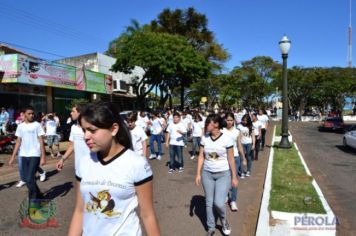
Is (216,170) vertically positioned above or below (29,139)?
below

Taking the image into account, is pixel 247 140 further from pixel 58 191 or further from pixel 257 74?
pixel 257 74

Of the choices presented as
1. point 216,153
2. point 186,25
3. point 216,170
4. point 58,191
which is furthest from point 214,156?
point 186,25

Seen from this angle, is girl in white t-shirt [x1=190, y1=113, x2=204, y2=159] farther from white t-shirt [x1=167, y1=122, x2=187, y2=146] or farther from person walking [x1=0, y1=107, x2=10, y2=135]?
person walking [x1=0, y1=107, x2=10, y2=135]

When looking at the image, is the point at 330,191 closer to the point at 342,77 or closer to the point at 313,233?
the point at 313,233

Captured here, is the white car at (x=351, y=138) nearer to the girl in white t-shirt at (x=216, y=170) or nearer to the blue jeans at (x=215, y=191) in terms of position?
the girl in white t-shirt at (x=216, y=170)

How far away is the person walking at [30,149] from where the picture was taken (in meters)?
6.74

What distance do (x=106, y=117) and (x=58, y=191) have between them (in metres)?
6.34

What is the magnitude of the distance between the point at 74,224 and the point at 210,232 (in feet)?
9.80

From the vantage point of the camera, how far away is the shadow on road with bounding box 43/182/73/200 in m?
7.74

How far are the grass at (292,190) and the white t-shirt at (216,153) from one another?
1.74m

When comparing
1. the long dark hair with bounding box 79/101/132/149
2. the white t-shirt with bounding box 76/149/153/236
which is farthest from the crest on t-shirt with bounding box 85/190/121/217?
the long dark hair with bounding box 79/101/132/149

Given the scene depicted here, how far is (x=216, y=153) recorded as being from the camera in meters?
5.38

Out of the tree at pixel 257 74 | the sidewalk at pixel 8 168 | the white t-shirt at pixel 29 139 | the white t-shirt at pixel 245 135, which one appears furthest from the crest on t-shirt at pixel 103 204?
the tree at pixel 257 74

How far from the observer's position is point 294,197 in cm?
728
